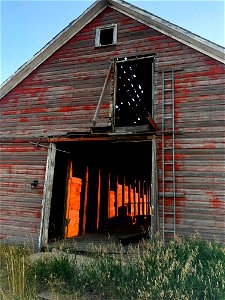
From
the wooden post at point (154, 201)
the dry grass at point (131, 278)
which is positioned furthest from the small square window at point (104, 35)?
the dry grass at point (131, 278)

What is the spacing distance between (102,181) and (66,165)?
328cm

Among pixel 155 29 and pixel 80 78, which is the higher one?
pixel 155 29

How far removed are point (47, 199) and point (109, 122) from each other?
347 cm

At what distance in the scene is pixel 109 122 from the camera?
399 inches

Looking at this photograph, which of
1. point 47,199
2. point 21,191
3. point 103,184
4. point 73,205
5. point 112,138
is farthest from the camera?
point 103,184

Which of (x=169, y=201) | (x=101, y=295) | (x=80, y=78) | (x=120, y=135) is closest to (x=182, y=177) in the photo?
(x=169, y=201)

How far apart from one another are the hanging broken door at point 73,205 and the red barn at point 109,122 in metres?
0.04

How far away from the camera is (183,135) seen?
897 cm

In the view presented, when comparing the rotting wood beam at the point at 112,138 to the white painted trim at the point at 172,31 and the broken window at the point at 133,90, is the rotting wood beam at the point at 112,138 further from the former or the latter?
the white painted trim at the point at 172,31

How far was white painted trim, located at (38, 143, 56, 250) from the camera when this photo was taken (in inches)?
384

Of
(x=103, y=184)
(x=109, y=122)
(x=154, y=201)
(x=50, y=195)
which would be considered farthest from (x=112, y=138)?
(x=103, y=184)

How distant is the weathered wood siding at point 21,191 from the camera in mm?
10383

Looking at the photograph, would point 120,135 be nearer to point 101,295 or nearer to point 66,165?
point 66,165

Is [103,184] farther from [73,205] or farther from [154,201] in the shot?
[154,201]
